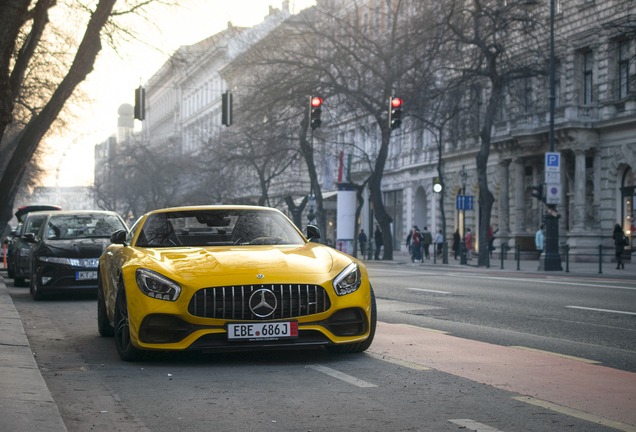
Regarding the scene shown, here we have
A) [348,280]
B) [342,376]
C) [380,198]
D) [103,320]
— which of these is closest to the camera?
[342,376]

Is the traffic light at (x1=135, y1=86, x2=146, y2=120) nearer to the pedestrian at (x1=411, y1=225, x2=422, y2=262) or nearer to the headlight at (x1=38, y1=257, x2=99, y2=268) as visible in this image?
the headlight at (x1=38, y1=257, x2=99, y2=268)

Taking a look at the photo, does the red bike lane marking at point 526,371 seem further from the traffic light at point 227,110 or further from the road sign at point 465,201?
the road sign at point 465,201

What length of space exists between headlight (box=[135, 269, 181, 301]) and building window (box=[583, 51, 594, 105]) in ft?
108

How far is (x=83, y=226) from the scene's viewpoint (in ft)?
50.4

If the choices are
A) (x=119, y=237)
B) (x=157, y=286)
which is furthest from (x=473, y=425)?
(x=119, y=237)

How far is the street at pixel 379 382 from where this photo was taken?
4949 mm

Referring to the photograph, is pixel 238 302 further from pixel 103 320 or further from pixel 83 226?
pixel 83 226

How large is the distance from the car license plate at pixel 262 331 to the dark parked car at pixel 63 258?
8.48 metres

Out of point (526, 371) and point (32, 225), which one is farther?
point (32, 225)

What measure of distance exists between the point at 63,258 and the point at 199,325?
8.53 meters

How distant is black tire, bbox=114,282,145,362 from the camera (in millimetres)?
6958

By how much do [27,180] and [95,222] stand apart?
35.5 m

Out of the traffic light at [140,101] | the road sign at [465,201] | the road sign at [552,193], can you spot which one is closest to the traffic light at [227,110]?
the traffic light at [140,101]

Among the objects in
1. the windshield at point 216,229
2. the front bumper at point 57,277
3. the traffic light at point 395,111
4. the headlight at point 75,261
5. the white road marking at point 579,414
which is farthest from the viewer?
the traffic light at point 395,111
